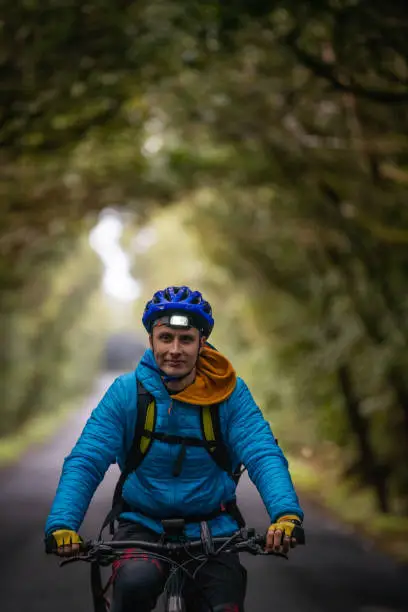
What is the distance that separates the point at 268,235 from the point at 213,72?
5969mm

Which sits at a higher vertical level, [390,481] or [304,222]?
[304,222]

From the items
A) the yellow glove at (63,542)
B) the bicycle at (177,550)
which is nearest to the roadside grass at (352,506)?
the bicycle at (177,550)

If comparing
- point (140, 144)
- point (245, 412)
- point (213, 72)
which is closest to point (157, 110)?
point (140, 144)

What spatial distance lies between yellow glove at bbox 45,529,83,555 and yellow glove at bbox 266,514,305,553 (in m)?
0.81

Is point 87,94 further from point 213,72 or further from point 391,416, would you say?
point 391,416

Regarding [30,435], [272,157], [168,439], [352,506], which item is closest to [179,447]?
[168,439]

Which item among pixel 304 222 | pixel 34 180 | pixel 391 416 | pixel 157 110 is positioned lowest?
pixel 391 416

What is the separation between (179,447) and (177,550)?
47cm

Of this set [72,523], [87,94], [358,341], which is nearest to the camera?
[72,523]

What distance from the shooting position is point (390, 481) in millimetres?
14656

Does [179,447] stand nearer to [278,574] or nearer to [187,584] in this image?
[187,584]

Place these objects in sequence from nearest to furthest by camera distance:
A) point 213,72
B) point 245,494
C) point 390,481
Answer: point 213,72 → point 390,481 → point 245,494

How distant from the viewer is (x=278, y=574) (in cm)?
934

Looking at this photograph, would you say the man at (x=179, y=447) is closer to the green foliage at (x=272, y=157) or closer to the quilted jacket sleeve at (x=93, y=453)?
the quilted jacket sleeve at (x=93, y=453)
